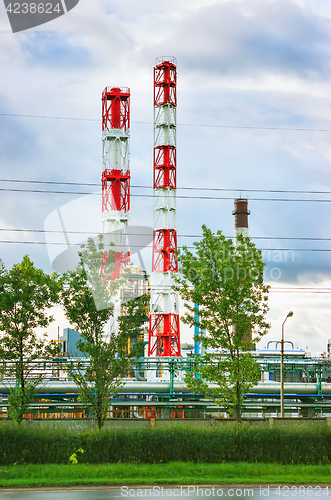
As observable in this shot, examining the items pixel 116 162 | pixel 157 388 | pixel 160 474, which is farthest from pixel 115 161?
pixel 160 474

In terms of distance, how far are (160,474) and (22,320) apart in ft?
33.5

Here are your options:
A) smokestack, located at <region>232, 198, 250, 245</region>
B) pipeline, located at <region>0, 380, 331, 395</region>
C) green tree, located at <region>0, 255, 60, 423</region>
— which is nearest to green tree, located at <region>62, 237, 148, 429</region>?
green tree, located at <region>0, 255, 60, 423</region>

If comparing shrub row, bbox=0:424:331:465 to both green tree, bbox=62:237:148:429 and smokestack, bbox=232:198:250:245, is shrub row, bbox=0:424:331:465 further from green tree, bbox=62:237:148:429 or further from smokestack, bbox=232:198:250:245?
smokestack, bbox=232:198:250:245

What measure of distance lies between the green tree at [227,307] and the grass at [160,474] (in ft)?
14.6

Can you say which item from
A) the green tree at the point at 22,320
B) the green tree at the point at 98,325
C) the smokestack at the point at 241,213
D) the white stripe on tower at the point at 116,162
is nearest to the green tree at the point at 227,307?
the green tree at the point at 98,325

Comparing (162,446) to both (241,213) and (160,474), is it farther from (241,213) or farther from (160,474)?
(241,213)

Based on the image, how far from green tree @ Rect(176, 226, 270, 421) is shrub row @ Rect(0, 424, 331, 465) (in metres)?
3.47

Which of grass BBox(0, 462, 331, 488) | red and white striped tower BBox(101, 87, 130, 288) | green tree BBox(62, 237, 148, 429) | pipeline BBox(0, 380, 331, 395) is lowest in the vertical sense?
grass BBox(0, 462, 331, 488)

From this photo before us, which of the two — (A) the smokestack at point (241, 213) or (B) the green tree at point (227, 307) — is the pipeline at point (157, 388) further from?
(A) the smokestack at point (241, 213)

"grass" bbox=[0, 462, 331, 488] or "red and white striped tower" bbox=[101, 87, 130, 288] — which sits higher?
"red and white striped tower" bbox=[101, 87, 130, 288]

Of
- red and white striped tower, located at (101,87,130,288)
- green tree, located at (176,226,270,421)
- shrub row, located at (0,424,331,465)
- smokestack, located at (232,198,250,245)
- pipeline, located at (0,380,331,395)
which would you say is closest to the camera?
shrub row, located at (0,424,331,465)

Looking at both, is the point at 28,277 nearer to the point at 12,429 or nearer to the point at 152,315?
the point at 12,429

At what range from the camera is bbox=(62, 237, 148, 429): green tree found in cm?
2012

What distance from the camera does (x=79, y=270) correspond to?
2088 cm
